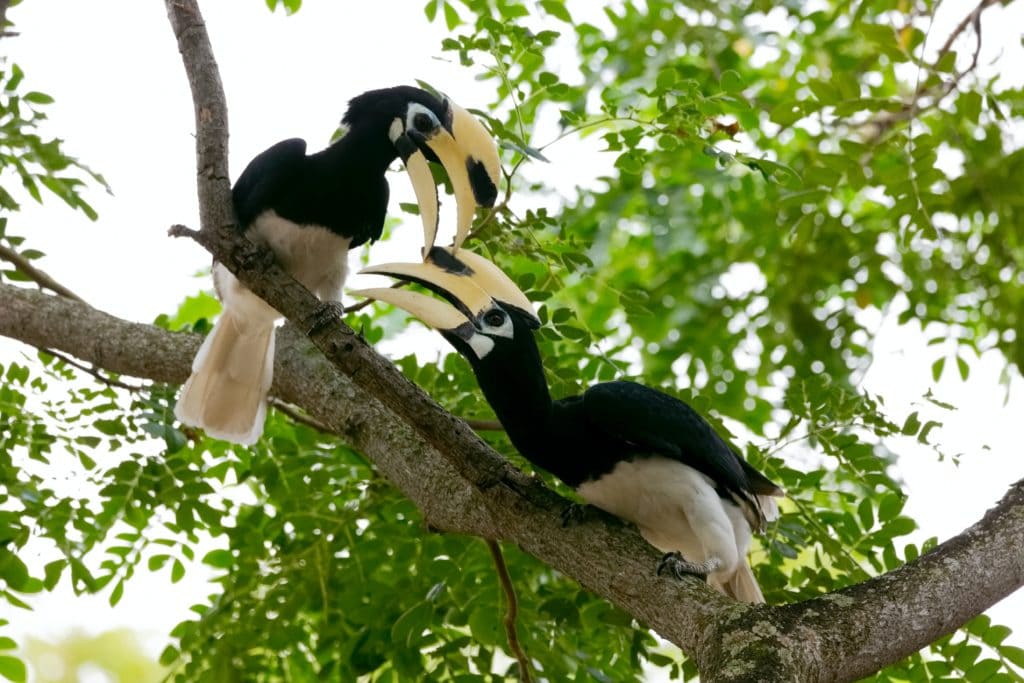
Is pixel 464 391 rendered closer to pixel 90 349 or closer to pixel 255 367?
pixel 255 367

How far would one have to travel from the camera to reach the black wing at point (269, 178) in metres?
3.63

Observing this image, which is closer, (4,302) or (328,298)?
(4,302)

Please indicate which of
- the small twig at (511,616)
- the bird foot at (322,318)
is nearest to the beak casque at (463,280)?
the bird foot at (322,318)

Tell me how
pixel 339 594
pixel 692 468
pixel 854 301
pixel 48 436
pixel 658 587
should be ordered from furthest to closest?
pixel 854 301, pixel 339 594, pixel 48 436, pixel 692 468, pixel 658 587

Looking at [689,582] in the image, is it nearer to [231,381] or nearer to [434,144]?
[434,144]

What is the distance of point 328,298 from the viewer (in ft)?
12.7

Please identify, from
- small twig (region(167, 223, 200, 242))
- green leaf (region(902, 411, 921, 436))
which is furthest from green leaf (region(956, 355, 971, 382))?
small twig (region(167, 223, 200, 242))

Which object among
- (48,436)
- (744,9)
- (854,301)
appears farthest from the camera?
(854,301)

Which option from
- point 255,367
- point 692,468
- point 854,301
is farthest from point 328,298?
point 854,301

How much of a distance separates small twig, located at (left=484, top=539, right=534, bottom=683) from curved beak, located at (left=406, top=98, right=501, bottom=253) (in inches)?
29.6

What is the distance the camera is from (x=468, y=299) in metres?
2.94

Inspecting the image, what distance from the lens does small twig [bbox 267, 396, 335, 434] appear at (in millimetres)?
3764

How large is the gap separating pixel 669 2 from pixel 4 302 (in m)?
2.93

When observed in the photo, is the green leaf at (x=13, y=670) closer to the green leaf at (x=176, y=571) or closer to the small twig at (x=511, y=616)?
the green leaf at (x=176, y=571)
